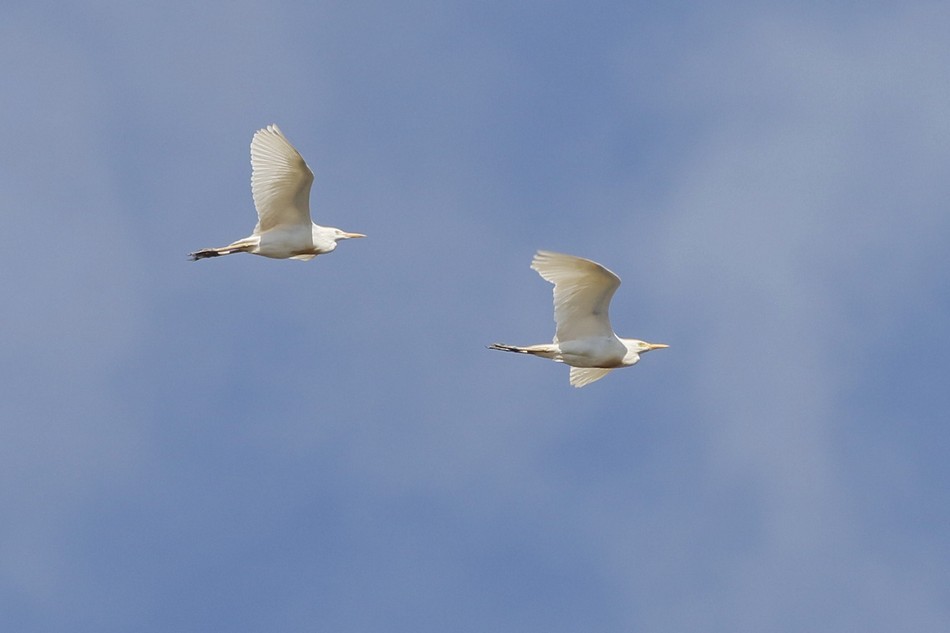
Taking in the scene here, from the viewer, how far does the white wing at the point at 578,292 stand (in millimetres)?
34062

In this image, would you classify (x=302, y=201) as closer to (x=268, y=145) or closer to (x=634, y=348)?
(x=268, y=145)

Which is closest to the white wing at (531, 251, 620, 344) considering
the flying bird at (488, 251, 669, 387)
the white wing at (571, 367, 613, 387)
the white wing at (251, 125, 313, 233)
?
the flying bird at (488, 251, 669, 387)

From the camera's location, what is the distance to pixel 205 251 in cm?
3688

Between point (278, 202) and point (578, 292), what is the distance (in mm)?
5640

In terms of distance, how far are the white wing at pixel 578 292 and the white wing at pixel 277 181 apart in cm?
482

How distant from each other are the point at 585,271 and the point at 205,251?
6959mm

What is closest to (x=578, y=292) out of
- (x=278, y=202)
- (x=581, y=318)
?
(x=581, y=318)

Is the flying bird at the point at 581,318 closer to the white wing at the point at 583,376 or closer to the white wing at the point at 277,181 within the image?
the white wing at the point at 583,376

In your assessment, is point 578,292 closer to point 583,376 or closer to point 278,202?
point 583,376

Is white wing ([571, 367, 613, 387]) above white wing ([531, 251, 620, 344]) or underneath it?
underneath

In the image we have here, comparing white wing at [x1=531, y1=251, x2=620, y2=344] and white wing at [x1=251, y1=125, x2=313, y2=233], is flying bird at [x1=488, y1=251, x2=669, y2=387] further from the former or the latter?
white wing at [x1=251, y1=125, x2=313, y2=233]

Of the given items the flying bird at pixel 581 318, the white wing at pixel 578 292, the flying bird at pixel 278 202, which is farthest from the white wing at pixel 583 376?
the flying bird at pixel 278 202

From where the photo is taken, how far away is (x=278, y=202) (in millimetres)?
36719

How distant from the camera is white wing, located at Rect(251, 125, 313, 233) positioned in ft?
118
